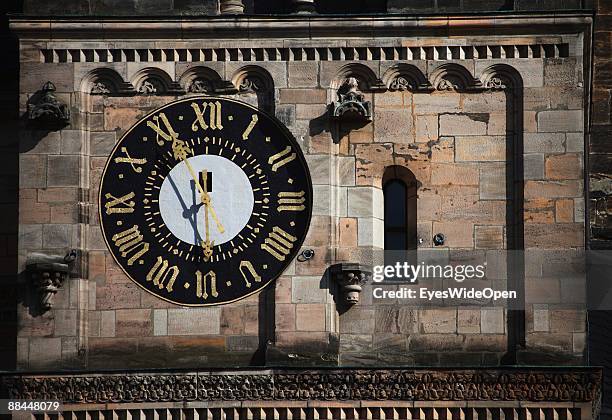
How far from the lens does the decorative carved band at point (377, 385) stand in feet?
125

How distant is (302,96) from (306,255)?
196cm

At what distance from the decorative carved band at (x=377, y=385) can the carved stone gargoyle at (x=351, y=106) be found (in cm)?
311

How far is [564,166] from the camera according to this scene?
38875 mm

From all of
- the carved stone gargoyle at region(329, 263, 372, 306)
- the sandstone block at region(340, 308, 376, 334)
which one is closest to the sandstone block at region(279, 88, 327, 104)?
the carved stone gargoyle at region(329, 263, 372, 306)

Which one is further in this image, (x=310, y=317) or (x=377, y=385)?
(x=310, y=317)

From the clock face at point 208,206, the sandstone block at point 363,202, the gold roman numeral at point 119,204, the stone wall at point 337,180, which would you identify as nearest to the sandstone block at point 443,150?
Answer: the stone wall at point 337,180

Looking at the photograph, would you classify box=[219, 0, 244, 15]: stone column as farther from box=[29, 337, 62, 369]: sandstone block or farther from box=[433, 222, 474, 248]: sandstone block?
box=[29, 337, 62, 369]: sandstone block

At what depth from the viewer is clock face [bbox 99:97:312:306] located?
1529 inches

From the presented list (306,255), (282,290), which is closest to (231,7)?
(306,255)

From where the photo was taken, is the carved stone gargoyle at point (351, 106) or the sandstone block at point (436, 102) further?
the sandstone block at point (436, 102)

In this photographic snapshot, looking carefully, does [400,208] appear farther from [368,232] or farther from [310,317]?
[310,317]

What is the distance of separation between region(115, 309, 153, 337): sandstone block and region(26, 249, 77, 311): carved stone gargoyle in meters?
0.80

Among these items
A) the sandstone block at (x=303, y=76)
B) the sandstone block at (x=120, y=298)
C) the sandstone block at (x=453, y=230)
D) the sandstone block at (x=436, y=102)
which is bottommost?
the sandstone block at (x=120, y=298)

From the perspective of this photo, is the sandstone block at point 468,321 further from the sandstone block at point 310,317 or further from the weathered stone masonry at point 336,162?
the sandstone block at point 310,317
